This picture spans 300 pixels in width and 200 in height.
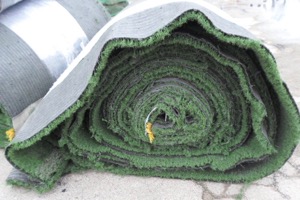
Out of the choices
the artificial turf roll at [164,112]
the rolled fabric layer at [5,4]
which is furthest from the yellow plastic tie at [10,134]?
the rolled fabric layer at [5,4]

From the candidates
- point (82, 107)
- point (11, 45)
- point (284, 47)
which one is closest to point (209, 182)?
point (82, 107)

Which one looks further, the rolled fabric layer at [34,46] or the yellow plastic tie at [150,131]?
the rolled fabric layer at [34,46]

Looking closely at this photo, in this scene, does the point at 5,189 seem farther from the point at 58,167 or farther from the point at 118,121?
the point at 118,121

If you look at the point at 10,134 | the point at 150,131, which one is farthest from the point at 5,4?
the point at 150,131

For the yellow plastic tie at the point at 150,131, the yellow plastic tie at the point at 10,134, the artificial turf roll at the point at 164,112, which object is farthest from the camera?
the yellow plastic tie at the point at 10,134

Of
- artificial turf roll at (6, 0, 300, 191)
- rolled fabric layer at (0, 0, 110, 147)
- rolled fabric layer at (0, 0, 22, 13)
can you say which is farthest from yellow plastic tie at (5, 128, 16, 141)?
rolled fabric layer at (0, 0, 22, 13)

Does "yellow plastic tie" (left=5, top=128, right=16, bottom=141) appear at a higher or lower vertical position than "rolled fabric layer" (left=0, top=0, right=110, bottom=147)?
lower

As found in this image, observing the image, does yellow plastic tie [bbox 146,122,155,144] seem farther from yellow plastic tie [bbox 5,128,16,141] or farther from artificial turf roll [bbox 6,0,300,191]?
yellow plastic tie [bbox 5,128,16,141]

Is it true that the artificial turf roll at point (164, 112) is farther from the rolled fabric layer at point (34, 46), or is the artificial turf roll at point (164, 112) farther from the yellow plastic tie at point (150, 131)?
the rolled fabric layer at point (34, 46)
